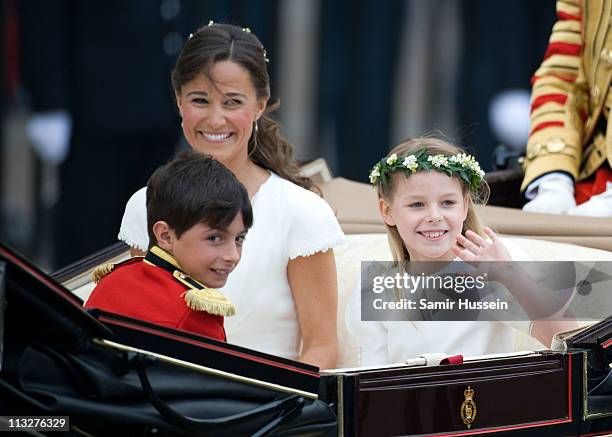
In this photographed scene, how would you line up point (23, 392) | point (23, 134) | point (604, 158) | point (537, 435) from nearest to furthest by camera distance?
point (23, 392) < point (537, 435) < point (604, 158) < point (23, 134)

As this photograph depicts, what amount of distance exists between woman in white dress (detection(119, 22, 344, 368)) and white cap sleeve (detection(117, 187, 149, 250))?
147 millimetres

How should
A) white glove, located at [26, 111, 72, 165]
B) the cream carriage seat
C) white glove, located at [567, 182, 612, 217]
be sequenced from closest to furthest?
the cream carriage seat → white glove, located at [567, 182, 612, 217] → white glove, located at [26, 111, 72, 165]

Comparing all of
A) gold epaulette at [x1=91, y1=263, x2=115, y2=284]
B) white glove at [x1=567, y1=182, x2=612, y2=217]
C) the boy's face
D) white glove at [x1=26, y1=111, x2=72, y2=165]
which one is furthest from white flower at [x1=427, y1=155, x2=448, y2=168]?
white glove at [x1=26, y1=111, x2=72, y2=165]

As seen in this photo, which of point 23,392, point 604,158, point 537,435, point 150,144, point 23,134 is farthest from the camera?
point 23,134

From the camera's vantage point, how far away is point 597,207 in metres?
3.55

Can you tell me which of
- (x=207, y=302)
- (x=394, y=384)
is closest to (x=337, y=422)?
(x=394, y=384)

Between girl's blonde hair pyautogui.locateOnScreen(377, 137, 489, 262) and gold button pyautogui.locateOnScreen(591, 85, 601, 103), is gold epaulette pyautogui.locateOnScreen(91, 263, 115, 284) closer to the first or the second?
girl's blonde hair pyautogui.locateOnScreen(377, 137, 489, 262)

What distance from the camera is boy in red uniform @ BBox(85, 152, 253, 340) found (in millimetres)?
2502

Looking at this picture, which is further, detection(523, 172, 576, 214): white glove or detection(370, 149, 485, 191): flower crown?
detection(523, 172, 576, 214): white glove

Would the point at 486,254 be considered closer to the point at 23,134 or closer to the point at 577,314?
the point at 577,314

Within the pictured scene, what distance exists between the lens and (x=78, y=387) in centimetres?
225

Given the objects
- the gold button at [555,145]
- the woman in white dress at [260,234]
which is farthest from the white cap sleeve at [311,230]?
the gold button at [555,145]

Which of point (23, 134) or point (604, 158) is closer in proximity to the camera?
point (604, 158)

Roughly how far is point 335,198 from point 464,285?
107cm
